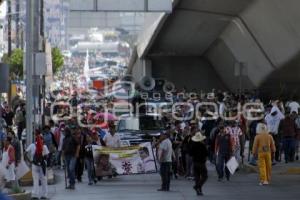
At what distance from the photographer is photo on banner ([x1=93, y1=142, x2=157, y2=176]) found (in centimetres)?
2223

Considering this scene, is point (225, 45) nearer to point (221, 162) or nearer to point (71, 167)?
point (221, 162)

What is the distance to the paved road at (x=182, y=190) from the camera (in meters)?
18.1

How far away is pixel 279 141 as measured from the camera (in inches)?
1008

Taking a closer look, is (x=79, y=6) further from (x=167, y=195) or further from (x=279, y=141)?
(x=167, y=195)

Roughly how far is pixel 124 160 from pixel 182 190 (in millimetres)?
3297

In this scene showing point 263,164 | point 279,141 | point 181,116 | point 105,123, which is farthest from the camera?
point 181,116

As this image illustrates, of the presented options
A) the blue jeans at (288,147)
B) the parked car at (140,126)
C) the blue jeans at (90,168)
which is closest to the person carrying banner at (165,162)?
the blue jeans at (90,168)

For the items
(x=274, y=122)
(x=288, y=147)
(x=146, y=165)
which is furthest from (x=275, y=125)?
(x=146, y=165)

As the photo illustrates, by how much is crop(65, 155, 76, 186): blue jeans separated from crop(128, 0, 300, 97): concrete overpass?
45.0ft

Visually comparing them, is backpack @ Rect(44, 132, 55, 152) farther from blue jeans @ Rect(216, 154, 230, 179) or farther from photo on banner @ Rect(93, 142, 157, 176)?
blue jeans @ Rect(216, 154, 230, 179)

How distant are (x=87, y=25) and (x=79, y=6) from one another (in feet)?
400

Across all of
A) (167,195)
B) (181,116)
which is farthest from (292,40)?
(167,195)

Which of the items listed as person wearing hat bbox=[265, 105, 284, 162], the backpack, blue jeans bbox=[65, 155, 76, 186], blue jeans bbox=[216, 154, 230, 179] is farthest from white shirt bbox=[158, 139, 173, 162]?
person wearing hat bbox=[265, 105, 284, 162]

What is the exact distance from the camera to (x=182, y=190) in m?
19.7
